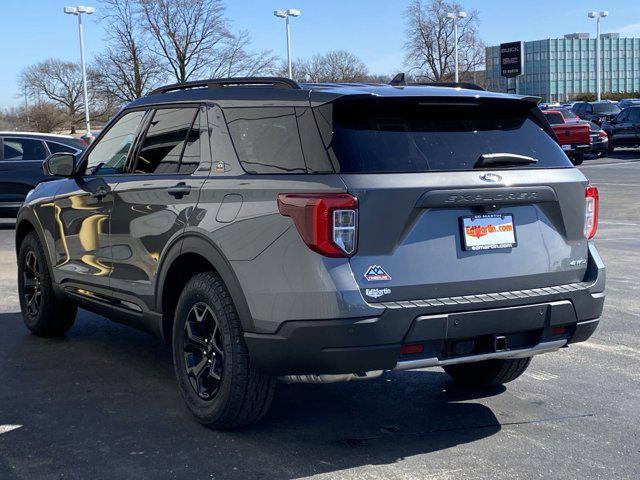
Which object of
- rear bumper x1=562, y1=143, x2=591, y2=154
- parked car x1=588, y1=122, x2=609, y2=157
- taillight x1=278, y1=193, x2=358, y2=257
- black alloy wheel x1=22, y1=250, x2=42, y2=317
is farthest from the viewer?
parked car x1=588, y1=122, x2=609, y2=157

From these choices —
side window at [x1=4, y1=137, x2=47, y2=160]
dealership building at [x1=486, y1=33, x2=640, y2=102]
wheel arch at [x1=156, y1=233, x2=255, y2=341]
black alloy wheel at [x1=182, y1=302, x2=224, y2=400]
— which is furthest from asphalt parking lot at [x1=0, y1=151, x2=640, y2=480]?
dealership building at [x1=486, y1=33, x2=640, y2=102]

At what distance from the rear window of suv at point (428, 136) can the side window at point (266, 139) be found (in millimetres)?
231

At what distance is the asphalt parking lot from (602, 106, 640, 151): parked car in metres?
28.4

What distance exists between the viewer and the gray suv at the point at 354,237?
4078 millimetres

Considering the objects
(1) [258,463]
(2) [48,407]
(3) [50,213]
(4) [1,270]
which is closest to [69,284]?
(3) [50,213]

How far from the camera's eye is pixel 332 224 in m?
4.03

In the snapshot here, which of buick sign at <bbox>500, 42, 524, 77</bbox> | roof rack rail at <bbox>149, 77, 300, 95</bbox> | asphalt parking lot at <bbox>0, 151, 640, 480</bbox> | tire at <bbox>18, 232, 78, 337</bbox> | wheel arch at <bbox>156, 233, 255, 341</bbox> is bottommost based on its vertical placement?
asphalt parking lot at <bbox>0, 151, 640, 480</bbox>

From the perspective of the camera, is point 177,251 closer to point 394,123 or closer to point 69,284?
point 394,123

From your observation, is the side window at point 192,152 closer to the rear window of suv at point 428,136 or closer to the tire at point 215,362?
the tire at point 215,362

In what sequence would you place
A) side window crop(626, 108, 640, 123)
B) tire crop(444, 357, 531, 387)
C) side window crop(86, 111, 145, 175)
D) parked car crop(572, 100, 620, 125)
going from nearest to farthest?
tire crop(444, 357, 531, 387), side window crop(86, 111, 145, 175), side window crop(626, 108, 640, 123), parked car crop(572, 100, 620, 125)

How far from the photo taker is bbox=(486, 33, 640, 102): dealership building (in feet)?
433

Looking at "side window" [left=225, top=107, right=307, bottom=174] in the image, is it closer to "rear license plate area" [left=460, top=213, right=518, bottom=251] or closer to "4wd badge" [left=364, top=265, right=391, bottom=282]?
"4wd badge" [left=364, top=265, right=391, bottom=282]

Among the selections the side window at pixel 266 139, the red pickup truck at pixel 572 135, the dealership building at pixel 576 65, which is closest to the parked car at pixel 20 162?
the side window at pixel 266 139

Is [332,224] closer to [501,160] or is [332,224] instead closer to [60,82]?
[501,160]
